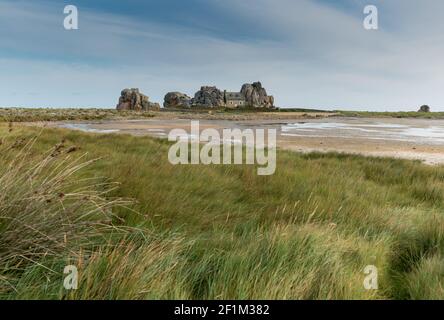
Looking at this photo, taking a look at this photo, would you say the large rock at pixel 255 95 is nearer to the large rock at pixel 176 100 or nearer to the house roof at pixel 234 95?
the house roof at pixel 234 95

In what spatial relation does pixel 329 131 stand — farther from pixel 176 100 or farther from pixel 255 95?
pixel 255 95

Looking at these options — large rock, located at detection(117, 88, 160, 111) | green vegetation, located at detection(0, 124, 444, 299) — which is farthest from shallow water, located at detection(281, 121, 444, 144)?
large rock, located at detection(117, 88, 160, 111)

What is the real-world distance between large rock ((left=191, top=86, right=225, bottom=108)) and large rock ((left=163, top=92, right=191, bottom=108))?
135 inches

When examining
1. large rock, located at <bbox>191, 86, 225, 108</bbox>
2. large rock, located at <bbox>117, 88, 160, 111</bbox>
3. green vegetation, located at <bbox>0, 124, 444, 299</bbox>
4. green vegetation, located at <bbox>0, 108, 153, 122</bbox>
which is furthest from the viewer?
large rock, located at <bbox>191, 86, 225, 108</bbox>

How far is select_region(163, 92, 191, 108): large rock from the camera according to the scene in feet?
462

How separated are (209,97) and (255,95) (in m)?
20.7

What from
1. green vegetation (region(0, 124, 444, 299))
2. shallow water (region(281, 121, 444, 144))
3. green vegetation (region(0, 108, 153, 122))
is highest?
green vegetation (region(0, 108, 153, 122))

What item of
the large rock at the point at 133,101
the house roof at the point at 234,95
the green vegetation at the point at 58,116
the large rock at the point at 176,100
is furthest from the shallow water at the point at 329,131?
the house roof at the point at 234,95

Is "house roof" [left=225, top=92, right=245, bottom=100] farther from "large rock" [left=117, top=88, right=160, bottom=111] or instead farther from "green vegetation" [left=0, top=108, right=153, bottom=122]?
"green vegetation" [left=0, top=108, right=153, bottom=122]

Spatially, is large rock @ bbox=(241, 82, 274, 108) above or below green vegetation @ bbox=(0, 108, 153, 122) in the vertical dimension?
above

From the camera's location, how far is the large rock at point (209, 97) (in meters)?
139

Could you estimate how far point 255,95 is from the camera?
480 ft

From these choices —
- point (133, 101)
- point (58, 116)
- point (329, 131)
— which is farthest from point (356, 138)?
point (133, 101)
